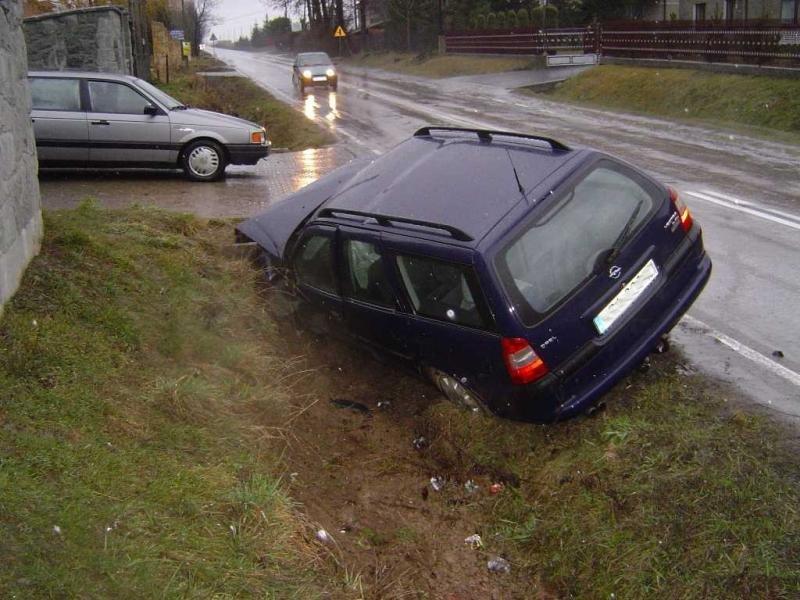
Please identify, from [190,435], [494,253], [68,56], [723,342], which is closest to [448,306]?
[494,253]

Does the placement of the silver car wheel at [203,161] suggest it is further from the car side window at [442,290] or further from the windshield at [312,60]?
the windshield at [312,60]

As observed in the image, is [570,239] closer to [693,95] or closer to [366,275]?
[366,275]

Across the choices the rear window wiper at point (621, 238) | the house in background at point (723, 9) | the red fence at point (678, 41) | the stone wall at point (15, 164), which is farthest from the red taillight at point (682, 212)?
the house in background at point (723, 9)

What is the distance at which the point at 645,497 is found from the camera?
4.41 meters

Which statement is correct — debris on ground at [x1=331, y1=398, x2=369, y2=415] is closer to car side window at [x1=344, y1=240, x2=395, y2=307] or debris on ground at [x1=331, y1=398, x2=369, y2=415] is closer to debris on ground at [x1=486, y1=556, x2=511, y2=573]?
car side window at [x1=344, y1=240, x2=395, y2=307]

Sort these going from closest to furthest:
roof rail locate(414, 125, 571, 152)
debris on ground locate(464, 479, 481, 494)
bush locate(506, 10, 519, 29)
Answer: debris on ground locate(464, 479, 481, 494)
roof rail locate(414, 125, 571, 152)
bush locate(506, 10, 519, 29)

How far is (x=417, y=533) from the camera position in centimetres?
464

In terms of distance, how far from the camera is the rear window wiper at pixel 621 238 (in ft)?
Answer: 16.8

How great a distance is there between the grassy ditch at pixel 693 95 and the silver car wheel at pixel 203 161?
434 inches

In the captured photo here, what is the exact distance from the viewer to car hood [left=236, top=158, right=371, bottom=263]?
273 inches

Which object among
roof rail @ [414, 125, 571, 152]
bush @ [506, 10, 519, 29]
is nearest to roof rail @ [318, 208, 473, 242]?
roof rail @ [414, 125, 571, 152]

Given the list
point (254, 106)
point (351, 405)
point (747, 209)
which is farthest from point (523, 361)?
point (254, 106)

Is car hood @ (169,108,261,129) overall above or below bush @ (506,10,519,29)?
below

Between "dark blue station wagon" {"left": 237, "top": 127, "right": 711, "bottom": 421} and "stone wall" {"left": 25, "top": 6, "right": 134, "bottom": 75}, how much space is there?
53.1 feet
